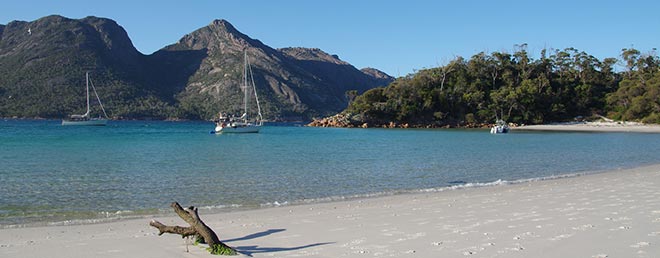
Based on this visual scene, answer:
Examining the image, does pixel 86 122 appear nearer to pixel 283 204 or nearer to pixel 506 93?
pixel 506 93

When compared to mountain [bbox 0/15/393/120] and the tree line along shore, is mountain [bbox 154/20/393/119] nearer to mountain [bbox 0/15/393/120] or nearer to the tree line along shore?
mountain [bbox 0/15/393/120]

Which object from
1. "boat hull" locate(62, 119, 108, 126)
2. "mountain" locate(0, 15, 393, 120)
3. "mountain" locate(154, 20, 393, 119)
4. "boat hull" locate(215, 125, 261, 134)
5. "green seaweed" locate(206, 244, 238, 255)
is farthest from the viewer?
"mountain" locate(154, 20, 393, 119)

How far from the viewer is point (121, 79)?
159m

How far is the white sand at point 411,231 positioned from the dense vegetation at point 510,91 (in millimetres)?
79963

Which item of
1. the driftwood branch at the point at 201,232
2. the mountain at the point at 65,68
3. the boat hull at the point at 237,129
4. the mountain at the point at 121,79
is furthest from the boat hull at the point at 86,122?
the driftwood branch at the point at 201,232

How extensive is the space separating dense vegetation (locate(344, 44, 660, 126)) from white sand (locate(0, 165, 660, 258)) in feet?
262

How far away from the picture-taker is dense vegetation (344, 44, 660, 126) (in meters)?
89.0

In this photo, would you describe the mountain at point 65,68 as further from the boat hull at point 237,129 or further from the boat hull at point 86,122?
the boat hull at point 237,129

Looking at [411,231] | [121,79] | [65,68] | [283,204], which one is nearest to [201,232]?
[411,231]

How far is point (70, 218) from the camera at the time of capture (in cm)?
1019

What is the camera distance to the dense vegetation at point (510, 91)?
89.0 meters

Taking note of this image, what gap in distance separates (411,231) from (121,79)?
167054 millimetres

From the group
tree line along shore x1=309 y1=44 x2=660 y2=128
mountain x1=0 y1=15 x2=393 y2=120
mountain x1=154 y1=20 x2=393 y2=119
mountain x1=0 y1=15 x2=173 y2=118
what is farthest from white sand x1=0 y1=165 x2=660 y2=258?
mountain x1=154 y1=20 x2=393 y2=119

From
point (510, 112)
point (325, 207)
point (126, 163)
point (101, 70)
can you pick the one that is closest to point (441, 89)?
point (510, 112)
